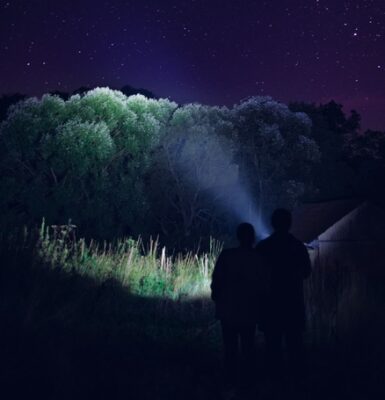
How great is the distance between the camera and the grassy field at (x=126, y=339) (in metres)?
5.04

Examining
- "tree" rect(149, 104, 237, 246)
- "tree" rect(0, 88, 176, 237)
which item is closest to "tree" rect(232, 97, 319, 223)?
"tree" rect(149, 104, 237, 246)

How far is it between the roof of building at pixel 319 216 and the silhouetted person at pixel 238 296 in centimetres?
2383

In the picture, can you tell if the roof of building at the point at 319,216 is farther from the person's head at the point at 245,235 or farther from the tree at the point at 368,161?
the person's head at the point at 245,235

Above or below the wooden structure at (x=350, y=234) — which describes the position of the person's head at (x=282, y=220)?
above

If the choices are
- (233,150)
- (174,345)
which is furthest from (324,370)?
(233,150)

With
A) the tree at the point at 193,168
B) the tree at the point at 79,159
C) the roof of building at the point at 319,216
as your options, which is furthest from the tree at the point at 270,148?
the tree at the point at 79,159

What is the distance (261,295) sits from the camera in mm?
5707

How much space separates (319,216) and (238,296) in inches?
1021

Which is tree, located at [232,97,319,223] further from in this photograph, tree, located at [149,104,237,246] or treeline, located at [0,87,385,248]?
tree, located at [149,104,237,246]

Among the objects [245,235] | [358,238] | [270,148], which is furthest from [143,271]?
[270,148]

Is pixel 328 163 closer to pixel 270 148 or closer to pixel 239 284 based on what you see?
pixel 270 148

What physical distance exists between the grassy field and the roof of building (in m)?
19.3

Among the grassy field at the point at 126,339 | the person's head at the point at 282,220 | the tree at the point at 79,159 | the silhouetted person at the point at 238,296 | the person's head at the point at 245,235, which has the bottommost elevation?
the grassy field at the point at 126,339

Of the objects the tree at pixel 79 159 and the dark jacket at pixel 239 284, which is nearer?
the dark jacket at pixel 239 284
